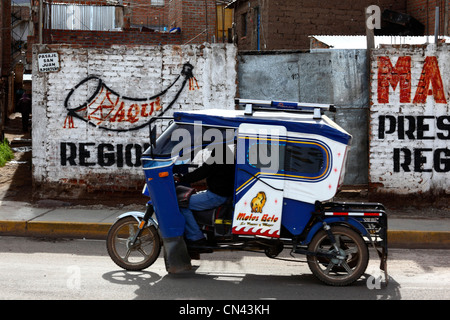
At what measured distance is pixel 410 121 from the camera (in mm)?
10461

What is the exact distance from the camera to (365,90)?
35.0 ft

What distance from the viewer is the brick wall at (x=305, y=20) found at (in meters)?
17.3

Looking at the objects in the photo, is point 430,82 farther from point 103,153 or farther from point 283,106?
point 103,153

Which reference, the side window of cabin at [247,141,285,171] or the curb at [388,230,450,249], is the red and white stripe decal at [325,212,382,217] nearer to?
the side window of cabin at [247,141,285,171]

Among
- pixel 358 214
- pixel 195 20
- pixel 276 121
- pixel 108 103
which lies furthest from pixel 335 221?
pixel 195 20

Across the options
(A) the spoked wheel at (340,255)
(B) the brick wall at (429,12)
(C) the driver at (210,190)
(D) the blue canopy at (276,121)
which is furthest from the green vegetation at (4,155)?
(B) the brick wall at (429,12)

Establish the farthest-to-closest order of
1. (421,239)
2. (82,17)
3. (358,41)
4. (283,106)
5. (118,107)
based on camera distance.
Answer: (82,17), (358,41), (118,107), (421,239), (283,106)

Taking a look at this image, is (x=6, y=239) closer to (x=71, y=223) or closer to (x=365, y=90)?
(x=71, y=223)

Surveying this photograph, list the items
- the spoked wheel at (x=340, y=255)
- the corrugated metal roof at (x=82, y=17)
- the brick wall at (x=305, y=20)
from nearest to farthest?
1. the spoked wheel at (x=340, y=255)
2. the brick wall at (x=305, y=20)
3. the corrugated metal roof at (x=82, y=17)

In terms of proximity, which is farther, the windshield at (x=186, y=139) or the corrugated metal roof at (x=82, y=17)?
the corrugated metal roof at (x=82, y=17)

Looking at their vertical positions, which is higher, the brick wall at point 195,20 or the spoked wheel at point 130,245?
the brick wall at point 195,20

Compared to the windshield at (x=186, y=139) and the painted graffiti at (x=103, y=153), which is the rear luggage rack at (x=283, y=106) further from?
the painted graffiti at (x=103, y=153)

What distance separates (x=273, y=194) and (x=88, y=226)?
149 inches
